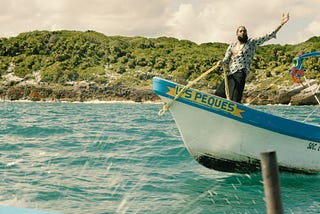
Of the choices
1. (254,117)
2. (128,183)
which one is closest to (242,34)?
(254,117)

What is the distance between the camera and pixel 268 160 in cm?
279

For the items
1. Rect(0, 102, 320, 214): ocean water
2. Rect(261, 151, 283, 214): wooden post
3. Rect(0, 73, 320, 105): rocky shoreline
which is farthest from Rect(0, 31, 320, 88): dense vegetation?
Rect(261, 151, 283, 214): wooden post

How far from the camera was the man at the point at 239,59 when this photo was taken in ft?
27.5

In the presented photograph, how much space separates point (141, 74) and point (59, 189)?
7634 cm

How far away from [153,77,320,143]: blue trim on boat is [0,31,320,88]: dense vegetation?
5695 centimetres

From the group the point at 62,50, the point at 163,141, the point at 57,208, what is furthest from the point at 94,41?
the point at 57,208

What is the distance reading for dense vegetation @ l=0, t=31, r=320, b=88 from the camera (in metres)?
79.5

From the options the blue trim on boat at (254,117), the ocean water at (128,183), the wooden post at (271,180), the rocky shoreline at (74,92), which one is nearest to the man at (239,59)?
the blue trim on boat at (254,117)

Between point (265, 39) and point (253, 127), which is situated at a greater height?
point (265, 39)

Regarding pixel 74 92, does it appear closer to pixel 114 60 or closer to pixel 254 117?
pixel 114 60

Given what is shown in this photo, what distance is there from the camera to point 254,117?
7.95m

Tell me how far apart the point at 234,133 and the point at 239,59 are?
1266 mm

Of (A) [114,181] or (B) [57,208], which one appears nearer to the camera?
(B) [57,208]

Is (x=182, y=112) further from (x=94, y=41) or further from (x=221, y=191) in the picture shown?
(x=94, y=41)
